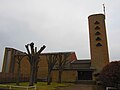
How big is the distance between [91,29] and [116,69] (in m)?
18.7

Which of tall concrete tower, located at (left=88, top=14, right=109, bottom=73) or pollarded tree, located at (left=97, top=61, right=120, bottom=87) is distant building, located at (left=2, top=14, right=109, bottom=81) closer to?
tall concrete tower, located at (left=88, top=14, right=109, bottom=73)

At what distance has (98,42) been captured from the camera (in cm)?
3603

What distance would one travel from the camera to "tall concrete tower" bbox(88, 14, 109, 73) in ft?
115

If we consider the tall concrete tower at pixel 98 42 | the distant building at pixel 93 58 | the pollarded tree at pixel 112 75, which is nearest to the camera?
the pollarded tree at pixel 112 75

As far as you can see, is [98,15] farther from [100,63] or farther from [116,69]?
[116,69]

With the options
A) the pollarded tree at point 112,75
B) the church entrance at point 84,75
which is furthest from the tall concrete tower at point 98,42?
the pollarded tree at point 112,75

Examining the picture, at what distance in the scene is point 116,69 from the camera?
65.3 feet

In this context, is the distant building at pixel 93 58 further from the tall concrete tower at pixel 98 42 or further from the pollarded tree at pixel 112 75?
the pollarded tree at pixel 112 75

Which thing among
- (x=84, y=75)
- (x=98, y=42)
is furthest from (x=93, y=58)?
(x=84, y=75)

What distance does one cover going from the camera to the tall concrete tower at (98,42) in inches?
1378

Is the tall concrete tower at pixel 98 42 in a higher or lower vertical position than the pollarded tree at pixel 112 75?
higher

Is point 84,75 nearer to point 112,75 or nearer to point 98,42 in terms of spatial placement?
point 98,42

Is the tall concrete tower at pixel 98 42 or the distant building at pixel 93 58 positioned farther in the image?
the distant building at pixel 93 58

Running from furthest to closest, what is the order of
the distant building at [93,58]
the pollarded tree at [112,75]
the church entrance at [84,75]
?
the church entrance at [84,75], the distant building at [93,58], the pollarded tree at [112,75]
